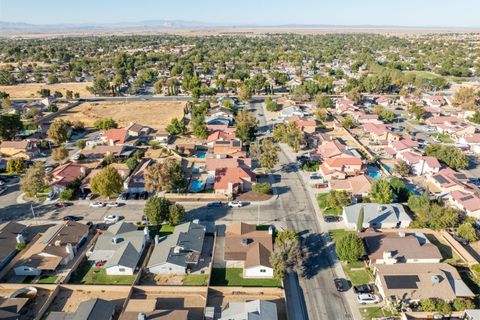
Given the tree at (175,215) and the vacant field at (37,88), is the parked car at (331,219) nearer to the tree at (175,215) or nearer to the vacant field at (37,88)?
the tree at (175,215)

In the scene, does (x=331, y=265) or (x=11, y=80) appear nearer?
(x=331, y=265)

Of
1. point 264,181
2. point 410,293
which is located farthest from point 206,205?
point 410,293

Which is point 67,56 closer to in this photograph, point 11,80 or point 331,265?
point 11,80

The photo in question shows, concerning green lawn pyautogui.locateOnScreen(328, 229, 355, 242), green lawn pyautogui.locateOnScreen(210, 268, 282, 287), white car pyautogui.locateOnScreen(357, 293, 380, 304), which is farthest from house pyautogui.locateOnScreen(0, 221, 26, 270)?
white car pyautogui.locateOnScreen(357, 293, 380, 304)

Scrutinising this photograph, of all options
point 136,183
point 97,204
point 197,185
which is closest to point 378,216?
point 197,185

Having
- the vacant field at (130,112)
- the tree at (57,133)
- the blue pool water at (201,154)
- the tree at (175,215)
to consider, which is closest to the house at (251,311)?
the tree at (175,215)
